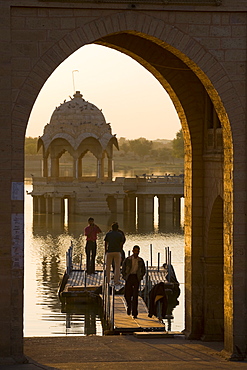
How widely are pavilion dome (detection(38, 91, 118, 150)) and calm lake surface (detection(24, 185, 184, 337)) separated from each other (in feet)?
17.1

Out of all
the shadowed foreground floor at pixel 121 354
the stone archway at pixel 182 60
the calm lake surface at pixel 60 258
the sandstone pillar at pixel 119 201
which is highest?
the stone archway at pixel 182 60

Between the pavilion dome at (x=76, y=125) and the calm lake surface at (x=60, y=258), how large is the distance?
17.1ft

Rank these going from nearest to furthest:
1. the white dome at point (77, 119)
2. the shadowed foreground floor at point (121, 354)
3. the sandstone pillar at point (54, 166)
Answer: the shadowed foreground floor at point (121, 354) < the white dome at point (77, 119) < the sandstone pillar at point (54, 166)

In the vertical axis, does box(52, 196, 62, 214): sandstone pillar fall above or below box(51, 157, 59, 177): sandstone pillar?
below

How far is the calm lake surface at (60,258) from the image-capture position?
71.5ft

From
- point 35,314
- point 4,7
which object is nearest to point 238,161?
point 4,7

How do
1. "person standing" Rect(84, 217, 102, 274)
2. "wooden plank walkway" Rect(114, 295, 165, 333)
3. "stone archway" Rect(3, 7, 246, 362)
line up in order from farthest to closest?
"person standing" Rect(84, 217, 102, 274) → "wooden plank walkway" Rect(114, 295, 165, 333) → "stone archway" Rect(3, 7, 246, 362)

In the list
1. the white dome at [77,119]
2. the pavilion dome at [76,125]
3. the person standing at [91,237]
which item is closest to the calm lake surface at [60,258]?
the person standing at [91,237]

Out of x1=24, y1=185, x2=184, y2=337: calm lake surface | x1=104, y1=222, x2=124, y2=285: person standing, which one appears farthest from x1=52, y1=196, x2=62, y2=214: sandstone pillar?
x1=104, y1=222, x2=124, y2=285: person standing

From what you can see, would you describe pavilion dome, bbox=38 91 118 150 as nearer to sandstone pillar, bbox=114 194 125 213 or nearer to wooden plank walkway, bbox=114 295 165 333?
sandstone pillar, bbox=114 194 125 213

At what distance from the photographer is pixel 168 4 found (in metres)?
12.2

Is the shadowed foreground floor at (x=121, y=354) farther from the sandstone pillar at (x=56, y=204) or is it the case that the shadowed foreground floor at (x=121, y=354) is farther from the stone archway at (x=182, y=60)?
the sandstone pillar at (x=56, y=204)

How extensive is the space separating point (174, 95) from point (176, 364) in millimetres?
4946

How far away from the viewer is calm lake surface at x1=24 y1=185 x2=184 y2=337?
21.8 metres
